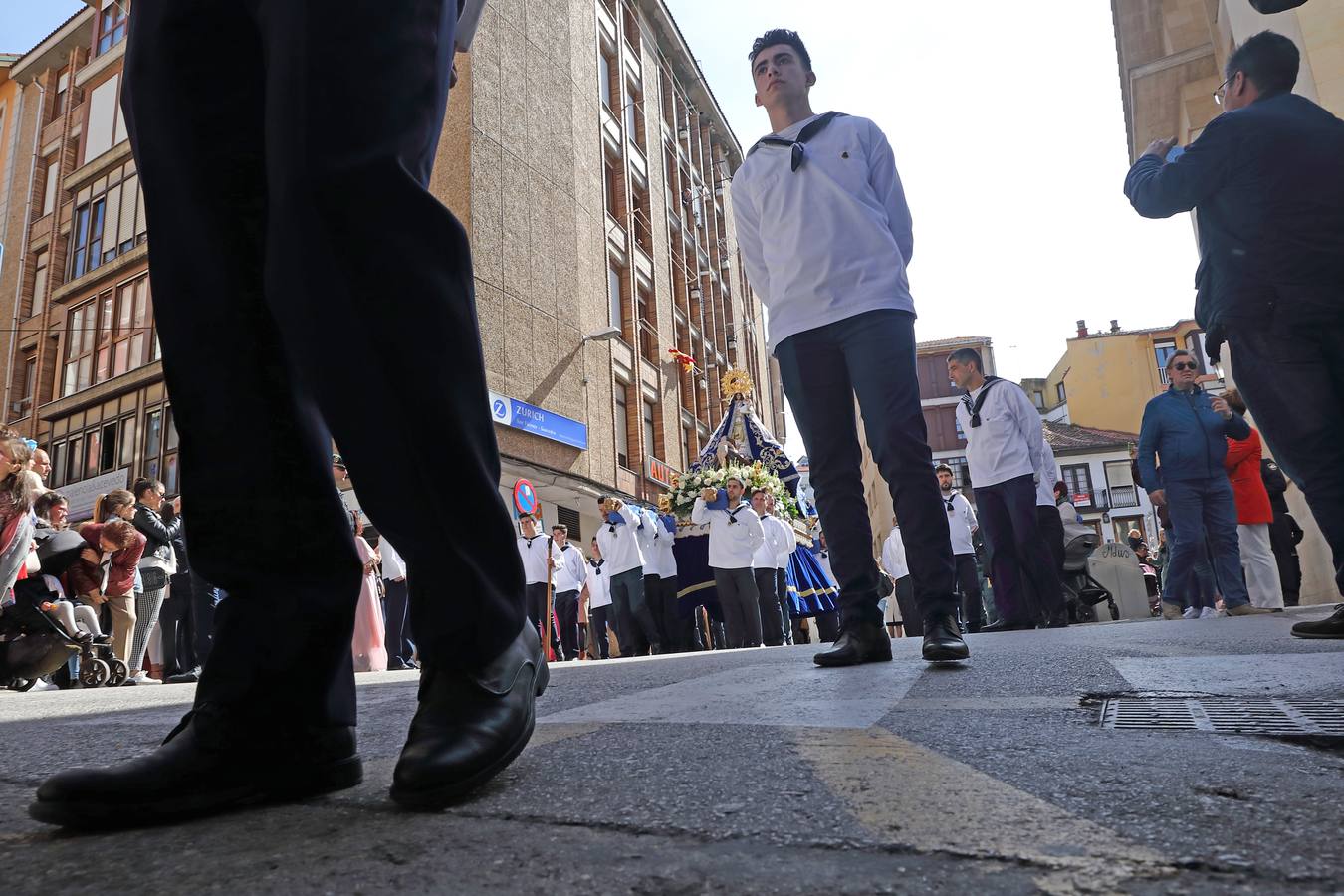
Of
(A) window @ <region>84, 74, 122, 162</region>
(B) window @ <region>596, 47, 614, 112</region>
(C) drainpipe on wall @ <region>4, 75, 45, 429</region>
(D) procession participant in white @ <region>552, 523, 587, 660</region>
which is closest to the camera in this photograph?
(D) procession participant in white @ <region>552, 523, 587, 660</region>

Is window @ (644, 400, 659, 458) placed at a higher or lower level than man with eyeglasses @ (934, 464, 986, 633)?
higher

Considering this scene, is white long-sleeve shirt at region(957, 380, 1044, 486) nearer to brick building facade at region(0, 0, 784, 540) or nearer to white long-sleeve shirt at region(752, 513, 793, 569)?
white long-sleeve shirt at region(752, 513, 793, 569)

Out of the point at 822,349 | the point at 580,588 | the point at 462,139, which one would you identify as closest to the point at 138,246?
the point at 462,139

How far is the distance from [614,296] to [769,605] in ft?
51.7

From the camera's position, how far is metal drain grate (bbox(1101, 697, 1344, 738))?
4.51 feet

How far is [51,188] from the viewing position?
26.6m

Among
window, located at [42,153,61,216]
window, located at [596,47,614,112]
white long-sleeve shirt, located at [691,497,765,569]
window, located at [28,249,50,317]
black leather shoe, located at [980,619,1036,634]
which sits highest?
window, located at [596,47,614,112]

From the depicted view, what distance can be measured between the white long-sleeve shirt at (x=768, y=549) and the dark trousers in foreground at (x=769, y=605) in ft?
0.28

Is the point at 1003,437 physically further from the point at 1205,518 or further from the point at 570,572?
the point at 570,572

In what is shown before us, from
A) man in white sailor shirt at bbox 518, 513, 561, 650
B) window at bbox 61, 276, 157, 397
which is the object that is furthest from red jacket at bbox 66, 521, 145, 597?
window at bbox 61, 276, 157, 397

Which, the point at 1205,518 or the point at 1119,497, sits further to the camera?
the point at 1119,497

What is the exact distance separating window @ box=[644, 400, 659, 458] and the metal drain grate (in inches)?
972

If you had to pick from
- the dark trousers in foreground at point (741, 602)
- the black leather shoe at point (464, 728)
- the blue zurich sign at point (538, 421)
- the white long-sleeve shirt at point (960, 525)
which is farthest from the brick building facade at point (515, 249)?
the black leather shoe at point (464, 728)

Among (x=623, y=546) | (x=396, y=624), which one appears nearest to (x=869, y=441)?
(x=396, y=624)
